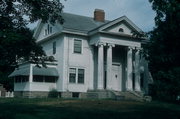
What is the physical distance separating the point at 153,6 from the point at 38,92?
77.9 ft

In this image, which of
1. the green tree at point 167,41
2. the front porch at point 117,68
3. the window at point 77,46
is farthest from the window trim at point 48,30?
the green tree at point 167,41

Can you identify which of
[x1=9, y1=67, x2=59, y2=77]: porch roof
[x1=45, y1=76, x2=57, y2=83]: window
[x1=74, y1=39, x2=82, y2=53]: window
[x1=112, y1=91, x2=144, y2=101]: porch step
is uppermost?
[x1=74, y1=39, x2=82, y2=53]: window

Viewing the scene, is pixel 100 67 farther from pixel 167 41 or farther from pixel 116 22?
pixel 167 41

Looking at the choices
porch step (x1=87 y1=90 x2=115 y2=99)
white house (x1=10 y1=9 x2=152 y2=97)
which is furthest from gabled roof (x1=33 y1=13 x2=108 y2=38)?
porch step (x1=87 y1=90 x2=115 y2=99)

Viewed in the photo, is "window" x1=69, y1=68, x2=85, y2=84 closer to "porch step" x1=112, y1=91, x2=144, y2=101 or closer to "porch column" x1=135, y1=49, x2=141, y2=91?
"porch step" x1=112, y1=91, x2=144, y2=101

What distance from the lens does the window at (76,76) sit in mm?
36844

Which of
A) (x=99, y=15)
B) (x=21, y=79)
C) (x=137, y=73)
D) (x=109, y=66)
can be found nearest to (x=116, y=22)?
(x=109, y=66)

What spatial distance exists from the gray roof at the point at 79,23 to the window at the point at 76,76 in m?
4.65

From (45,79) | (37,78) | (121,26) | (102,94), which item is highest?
(121,26)

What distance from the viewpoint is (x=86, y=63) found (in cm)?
3778

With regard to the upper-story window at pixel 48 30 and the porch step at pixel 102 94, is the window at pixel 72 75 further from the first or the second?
the upper-story window at pixel 48 30

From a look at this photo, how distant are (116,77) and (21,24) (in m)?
24.1

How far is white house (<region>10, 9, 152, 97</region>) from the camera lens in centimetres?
3616

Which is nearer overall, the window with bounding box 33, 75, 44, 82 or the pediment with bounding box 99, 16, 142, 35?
the window with bounding box 33, 75, 44, 82
